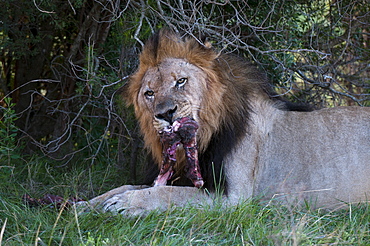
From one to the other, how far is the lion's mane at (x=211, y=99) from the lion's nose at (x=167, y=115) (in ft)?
1.07

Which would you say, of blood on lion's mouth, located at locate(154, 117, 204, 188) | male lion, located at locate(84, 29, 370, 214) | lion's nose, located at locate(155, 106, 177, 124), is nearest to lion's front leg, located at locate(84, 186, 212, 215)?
male lion, located at locate(84, 29, 370, 214)

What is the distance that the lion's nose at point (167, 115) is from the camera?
12.0 feet

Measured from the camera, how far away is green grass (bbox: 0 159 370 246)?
9.42 ft

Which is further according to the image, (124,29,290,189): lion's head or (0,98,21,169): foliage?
(0,98,21,169): foliage

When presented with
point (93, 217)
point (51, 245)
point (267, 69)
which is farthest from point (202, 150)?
point (267, 69)

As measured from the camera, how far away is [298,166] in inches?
164

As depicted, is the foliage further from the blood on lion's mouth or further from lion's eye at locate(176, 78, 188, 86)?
lion's eye at locate(176, 78, 188, 86)

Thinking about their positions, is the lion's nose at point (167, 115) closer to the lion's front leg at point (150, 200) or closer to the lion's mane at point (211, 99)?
the lion's mane at point (211, 99)

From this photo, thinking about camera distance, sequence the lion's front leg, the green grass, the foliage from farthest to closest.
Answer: the foliage < the lion's front leg < the green grass

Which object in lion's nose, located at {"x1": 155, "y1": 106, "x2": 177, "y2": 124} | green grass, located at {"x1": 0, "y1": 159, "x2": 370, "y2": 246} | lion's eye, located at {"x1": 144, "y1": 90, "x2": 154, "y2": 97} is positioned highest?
lion's eye, located at {"x1": 144, "y1": 90, "x2": 154, "y2": 97}

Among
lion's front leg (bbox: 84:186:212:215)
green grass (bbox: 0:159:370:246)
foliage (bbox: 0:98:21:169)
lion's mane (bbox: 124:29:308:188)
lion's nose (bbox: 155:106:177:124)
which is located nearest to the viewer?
green grass (bbox: 0:159:370:246)

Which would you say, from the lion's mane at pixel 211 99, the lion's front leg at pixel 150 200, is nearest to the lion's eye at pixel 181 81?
the lion's mane at pixel 211 99

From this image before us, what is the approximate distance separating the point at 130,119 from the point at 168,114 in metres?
2.00

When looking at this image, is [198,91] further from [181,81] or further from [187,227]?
[187,227]
